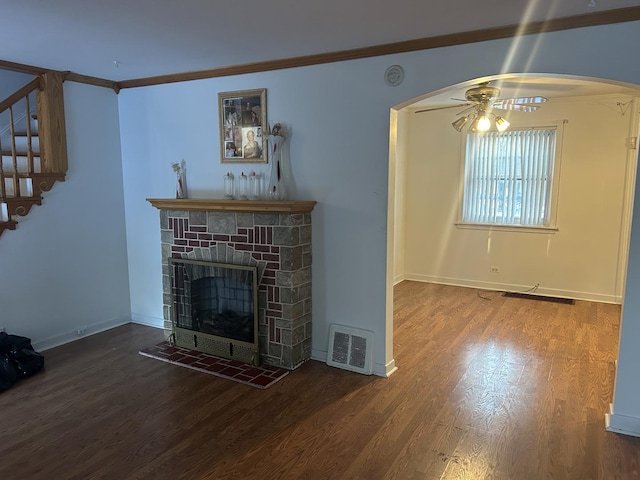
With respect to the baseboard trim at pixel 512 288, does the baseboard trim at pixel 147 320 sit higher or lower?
lower

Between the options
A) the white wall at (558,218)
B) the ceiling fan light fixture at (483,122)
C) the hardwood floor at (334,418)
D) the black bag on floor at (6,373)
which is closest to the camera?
the hardwood floor at (334,418)

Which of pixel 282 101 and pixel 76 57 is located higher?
pixel 76 57

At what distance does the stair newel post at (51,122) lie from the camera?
3.87 m

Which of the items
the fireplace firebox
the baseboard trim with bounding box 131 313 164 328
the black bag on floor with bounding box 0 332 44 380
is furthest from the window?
the black bag on floor with bounding box 0 332 44 380

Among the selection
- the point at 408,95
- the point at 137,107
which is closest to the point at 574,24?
the point at 408,95

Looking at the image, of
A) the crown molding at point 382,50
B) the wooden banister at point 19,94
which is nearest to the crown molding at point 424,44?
the crown molding at point 382,50

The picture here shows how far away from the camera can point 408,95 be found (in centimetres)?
315

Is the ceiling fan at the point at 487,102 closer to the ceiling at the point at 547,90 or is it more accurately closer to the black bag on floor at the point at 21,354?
the ceiling at the point at 547,90

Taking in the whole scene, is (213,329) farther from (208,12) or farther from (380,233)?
(208,12)

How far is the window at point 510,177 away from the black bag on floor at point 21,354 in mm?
5183

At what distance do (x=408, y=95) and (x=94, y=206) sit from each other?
3.15 m

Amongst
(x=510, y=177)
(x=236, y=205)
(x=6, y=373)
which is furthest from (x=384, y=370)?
(x=510, y=177)

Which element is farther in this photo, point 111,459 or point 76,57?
point 76,57

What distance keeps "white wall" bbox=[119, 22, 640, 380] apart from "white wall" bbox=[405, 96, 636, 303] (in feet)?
10.4
